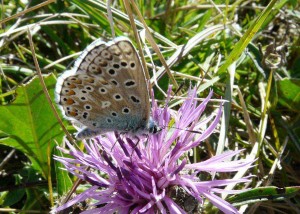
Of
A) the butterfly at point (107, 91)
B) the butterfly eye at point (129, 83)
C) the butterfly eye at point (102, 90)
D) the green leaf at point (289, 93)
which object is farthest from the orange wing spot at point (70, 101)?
the green leaf at point (289, 93)

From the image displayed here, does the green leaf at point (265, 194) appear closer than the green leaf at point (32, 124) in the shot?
Yes

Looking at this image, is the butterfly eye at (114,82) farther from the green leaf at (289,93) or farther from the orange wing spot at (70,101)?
the green leaf at (289,93)

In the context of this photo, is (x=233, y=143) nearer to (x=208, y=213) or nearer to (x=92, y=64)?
(x=208, y=213)

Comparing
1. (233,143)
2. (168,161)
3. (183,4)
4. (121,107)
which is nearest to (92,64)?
(121,107)

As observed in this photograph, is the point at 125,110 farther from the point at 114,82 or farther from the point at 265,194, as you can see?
the point at 265,194

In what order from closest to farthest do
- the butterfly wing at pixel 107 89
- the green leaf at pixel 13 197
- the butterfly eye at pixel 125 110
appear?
the butterfly wing at pixel 107 89, the butterfly eye at pixel 125 110, the green leaf at pixel 13 197

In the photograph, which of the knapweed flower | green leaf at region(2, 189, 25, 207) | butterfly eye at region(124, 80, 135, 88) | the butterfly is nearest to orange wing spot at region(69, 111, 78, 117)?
the butterfly

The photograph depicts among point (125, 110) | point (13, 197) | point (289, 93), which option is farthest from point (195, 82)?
point (13, 197)
